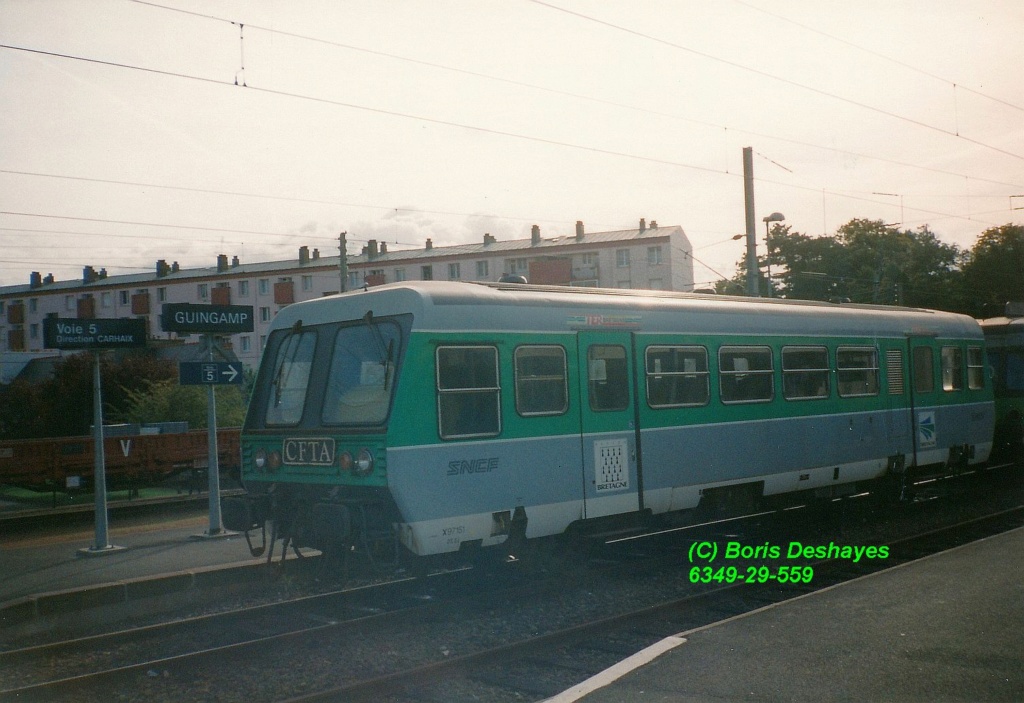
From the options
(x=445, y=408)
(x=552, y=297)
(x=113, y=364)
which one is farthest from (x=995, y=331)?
(x=113, y=364)

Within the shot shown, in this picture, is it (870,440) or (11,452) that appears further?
(11,452)

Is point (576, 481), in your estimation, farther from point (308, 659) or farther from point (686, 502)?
point (308, 659)

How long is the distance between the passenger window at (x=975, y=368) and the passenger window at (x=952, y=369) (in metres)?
0.30

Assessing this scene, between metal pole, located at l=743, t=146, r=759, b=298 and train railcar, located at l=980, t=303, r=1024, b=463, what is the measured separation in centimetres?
576

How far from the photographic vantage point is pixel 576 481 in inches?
379

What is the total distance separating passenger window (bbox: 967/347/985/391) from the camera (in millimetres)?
16500

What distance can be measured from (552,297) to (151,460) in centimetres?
1507

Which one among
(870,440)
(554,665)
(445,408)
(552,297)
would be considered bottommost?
(554,665)

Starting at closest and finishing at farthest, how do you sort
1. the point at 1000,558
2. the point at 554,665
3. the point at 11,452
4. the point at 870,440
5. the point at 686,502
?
1. the point at 554,665
2. the point at 1000,558
3. the point at 686,502
4. the point at 870,440
5. the point at 11,452

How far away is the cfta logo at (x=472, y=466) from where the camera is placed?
8.59 meters

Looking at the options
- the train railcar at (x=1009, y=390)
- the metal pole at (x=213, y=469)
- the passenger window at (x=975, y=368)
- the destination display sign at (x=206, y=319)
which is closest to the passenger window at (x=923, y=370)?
the passenger window at (x=975, y=368)

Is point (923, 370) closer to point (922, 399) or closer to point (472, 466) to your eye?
point (922, 399)

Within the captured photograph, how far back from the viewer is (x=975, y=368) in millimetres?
16719

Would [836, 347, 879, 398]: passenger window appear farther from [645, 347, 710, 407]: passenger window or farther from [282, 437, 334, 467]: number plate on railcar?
[282, 437, 334, 467]: number plate on railcar
